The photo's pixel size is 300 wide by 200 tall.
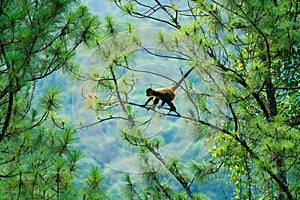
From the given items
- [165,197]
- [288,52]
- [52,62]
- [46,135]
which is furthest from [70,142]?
[288,52]

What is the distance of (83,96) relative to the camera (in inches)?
121

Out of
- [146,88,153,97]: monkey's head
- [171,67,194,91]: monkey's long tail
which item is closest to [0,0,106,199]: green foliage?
[146,88,153,97]: monkey's head

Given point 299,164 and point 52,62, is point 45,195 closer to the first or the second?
point 52,62

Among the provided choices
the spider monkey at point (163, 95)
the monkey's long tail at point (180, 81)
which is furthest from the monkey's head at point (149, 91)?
the monkey's long tail at point (180, 81)

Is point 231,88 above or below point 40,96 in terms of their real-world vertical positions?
above

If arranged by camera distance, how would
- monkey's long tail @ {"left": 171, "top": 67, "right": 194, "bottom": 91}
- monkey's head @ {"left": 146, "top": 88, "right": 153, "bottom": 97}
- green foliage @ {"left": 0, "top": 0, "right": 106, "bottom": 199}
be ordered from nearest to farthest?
green foliage @ {"left": 0, "top": 0, "right": 106, "bottom": 199}, monkey's head @ {"left": 146, "top": 88, "right": 153, "bottom": 97}, monkey's long tail @ {"left": 171, "top": 67, "right": 194, "bottom": 91}

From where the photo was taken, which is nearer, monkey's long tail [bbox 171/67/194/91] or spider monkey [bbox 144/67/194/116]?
spider monkey [bbox 144/67/194/116]

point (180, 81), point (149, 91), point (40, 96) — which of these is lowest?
point (40, 96)

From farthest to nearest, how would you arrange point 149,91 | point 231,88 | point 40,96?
point 231,88 < point 149,91 < point 40,96

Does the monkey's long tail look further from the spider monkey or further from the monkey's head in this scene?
the monkey's head

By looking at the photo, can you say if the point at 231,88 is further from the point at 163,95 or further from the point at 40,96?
the point at 40,96

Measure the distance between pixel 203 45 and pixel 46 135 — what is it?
2.99 ft

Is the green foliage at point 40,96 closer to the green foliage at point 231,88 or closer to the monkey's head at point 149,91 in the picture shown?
the monkey's head at point 149,91

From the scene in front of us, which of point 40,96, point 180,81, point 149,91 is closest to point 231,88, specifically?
point 180,81
